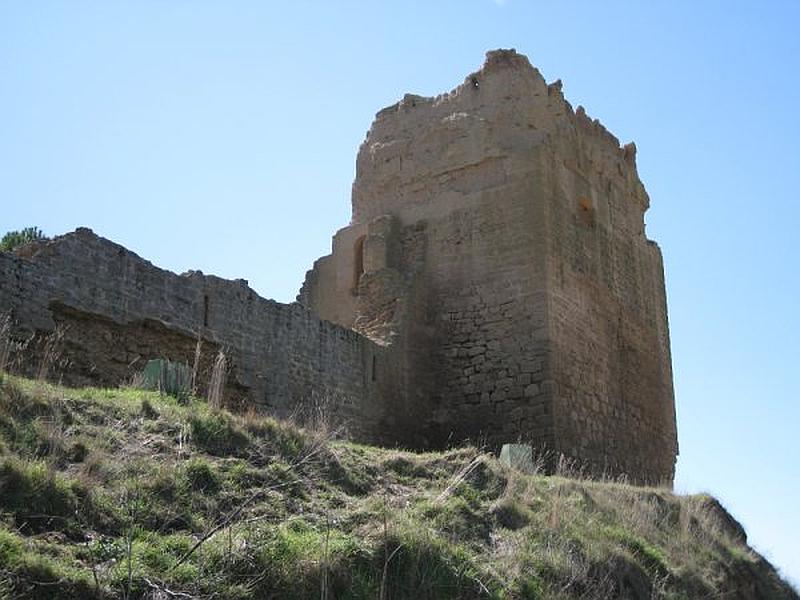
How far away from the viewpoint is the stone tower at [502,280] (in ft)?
48.9

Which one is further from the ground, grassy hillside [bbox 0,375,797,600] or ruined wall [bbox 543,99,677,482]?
ruined wall [bbox 543,99,677,482]

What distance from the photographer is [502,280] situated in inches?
604

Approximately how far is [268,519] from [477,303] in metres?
9.23

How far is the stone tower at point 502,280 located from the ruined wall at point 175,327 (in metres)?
0.95

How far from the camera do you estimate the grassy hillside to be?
18.3 ft

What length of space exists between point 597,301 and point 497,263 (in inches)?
84.2

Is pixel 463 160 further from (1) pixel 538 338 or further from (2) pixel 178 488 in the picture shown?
(2) pixel 178 488

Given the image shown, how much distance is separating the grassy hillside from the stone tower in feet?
16.0

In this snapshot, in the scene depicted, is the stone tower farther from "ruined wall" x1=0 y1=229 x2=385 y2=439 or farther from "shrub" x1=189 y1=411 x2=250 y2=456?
"shrub" x1=189 y1=411 x2=250 y2=456

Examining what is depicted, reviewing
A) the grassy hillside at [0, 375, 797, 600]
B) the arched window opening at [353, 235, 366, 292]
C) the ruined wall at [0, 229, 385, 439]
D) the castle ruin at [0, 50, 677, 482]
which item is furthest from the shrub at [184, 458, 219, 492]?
the arched window opening at [353, 235, 366, 292]

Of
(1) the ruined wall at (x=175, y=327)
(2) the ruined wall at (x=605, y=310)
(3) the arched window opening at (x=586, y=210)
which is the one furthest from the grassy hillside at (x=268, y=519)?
(3) the arched window opening at (x=586, y=210)

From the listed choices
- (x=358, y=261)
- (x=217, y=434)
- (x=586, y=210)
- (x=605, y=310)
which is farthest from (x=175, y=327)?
(x=586, y=210)

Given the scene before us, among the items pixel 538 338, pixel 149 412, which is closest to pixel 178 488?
pixel 149 412

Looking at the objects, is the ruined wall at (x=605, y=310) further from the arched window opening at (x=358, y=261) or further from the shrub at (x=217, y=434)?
the shrub at (x=217, y=434)
